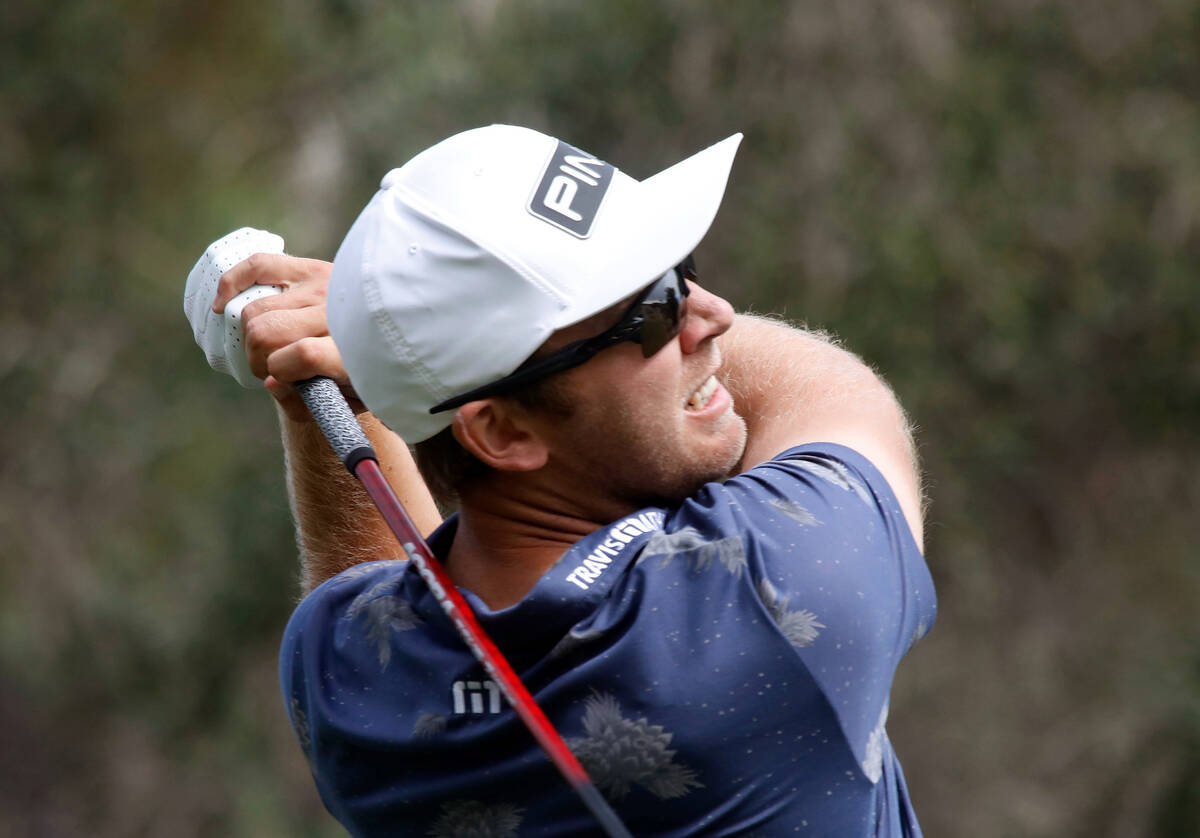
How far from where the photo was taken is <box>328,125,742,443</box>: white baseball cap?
1829 mm

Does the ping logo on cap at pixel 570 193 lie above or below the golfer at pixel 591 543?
above

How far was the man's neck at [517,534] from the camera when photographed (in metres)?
1.96

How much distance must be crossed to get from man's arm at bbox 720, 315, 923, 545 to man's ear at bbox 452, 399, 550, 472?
0.37m

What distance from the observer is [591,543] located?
1.86 metres

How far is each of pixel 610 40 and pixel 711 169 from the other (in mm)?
5485

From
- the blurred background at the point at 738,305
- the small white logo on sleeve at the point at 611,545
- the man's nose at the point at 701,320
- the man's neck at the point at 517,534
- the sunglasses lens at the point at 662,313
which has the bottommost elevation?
the blurred background at the point at 738,305

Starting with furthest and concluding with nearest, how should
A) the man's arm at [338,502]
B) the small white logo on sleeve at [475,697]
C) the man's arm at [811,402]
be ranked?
the man's arm at [338,502], the man's arm at [811,402], the small white logo on sleeve at [475,697]

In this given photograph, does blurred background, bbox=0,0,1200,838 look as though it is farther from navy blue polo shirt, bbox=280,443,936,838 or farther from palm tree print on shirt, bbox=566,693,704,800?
palm tree print on shirt, bbox=566,693,704,800

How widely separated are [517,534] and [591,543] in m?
0.16

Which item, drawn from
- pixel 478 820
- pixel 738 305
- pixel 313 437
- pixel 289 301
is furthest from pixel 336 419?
pixel 738 305

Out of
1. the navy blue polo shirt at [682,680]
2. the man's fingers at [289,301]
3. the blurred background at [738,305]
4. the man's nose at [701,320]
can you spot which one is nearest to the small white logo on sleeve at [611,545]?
the navy blue polo shirt at [682,680]

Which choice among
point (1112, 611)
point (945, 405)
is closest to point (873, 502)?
point (945, 405)

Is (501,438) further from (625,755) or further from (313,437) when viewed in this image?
(313,437)

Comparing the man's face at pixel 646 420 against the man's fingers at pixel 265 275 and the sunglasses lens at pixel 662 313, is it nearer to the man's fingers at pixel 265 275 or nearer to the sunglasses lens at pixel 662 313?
the sunglasses lens at pixel 662 313
